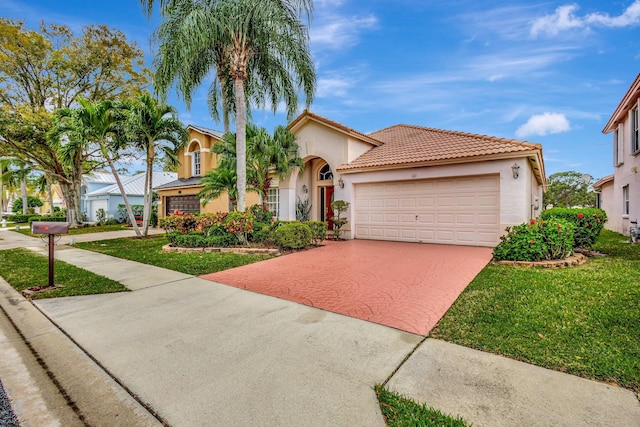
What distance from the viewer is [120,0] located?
39.9 feet

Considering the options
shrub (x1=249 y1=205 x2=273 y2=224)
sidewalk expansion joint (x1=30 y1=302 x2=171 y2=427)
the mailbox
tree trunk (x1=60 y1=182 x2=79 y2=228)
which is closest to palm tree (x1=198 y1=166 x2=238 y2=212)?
shrub (x1=249 y1=205 x2=273 y2=224)

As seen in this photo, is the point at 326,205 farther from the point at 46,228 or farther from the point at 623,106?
the point at 623,106

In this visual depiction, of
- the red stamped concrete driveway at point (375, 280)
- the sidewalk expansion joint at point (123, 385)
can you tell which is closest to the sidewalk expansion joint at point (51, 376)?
the sidewalk expansion joint at point (123, 385)

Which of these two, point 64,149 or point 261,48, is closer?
point 261,48

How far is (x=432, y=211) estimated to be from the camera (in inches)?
438

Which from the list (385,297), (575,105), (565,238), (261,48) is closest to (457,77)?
(575,105)

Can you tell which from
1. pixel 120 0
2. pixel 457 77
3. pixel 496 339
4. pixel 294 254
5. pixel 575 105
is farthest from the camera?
pixel 575 105

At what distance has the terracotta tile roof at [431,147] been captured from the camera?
387 inches

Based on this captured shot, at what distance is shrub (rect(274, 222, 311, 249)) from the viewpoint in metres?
9.68

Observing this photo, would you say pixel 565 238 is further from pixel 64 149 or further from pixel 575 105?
pixel 64 149

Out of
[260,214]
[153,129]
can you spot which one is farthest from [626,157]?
[153,129]

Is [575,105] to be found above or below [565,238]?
above

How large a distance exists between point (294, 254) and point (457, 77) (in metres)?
12.7

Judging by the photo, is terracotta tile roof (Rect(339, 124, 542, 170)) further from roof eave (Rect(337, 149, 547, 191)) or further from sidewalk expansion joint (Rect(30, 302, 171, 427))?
sidewalk expansion joint (Rect(30, 302, 171, 427))
